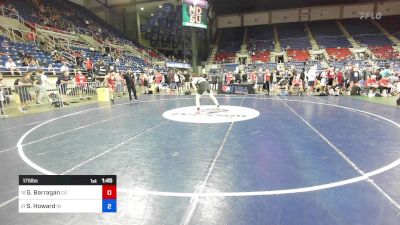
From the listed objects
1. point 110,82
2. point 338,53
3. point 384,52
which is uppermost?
point 338,53

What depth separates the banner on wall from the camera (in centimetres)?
2358

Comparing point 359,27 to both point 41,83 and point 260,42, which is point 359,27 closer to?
point 260,42

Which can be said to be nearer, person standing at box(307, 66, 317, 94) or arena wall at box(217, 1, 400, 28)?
person standing at box(307, 66, 317, 94)

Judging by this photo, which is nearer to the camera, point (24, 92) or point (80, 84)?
point (24, 92)

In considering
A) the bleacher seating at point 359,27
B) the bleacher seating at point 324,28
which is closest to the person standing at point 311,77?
the bleacher seating at point 324,28

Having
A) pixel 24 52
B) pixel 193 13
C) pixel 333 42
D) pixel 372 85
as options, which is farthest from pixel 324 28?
pixel 24 52

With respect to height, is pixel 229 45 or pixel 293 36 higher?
pixel 293 36

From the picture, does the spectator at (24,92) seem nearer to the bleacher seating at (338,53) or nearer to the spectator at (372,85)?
the spectator at (372,85)

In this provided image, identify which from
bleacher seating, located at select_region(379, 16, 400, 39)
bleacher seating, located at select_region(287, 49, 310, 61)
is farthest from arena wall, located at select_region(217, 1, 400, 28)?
bleacher seating, located at select_region(287, 49, 310, 61)

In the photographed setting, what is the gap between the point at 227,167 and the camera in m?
4.36
